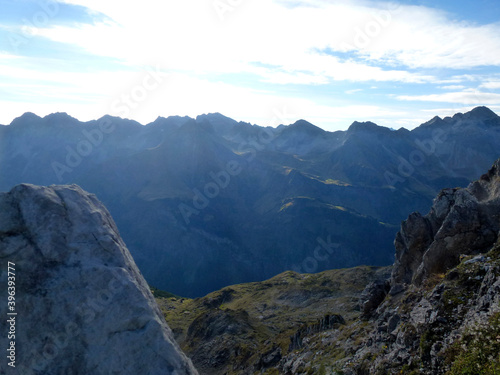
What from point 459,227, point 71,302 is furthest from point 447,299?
point 71,302

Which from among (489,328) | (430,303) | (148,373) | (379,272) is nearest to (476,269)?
(430,303)

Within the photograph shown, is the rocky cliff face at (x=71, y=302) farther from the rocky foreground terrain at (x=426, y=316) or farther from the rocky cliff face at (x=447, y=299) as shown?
the rocky foreground terrain at (x=426, y=316)

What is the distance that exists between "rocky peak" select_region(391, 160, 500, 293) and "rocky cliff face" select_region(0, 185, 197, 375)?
21.6 metres

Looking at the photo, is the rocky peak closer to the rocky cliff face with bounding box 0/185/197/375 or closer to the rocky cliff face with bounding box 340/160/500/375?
the rocky cliff face with bounding box 340/160/500/375

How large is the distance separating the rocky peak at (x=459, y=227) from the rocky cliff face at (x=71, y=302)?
70.8 feet

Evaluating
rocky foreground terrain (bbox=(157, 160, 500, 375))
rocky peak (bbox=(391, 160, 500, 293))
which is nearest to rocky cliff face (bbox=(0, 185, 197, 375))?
rocky foreground terrain (bbox=(157, 160, 500, 375))

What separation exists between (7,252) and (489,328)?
18452 millimetres

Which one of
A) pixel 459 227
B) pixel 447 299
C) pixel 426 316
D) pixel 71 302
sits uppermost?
pixel 71 302

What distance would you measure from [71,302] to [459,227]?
26158mm

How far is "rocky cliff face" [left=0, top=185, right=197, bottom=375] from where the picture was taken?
11.6 m

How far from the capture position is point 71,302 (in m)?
12.2

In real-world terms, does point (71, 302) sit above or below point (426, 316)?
above

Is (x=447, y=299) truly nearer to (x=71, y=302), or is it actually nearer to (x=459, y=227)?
(x=459, y=227)

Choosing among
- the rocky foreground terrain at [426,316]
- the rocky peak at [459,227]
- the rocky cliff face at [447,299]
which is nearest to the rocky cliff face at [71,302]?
the rocky cliff face at [447,299]
